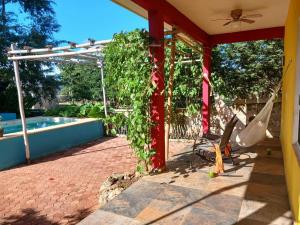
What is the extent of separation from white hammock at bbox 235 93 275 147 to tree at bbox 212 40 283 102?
89.6 inches

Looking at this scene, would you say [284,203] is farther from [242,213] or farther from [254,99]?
[254,99]

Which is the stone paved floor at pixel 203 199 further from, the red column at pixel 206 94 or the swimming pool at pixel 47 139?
the swimming pool at pixel 47 139

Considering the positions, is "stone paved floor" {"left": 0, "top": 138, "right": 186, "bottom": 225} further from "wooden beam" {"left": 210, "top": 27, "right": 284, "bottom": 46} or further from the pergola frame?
"wooden beam" {"left": 210, "top": 27, "right": 284, "bottom": 46}

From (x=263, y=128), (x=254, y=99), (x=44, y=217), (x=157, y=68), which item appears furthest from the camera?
(x=254, y=99)

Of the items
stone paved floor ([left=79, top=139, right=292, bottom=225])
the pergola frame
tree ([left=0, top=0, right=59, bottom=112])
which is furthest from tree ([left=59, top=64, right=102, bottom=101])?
stone paved floor ([left=79, top=139, right=292, bottom=225])

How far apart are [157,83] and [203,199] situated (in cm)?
168

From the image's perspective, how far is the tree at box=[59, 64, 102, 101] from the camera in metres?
16.0

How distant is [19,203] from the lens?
359 centimetres

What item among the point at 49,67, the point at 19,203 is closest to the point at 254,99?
the point at 19,203

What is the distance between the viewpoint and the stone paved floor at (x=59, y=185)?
325 centimetres

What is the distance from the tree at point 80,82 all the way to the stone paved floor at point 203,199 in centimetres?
1294

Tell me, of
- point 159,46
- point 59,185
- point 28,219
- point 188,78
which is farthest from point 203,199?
point 188,78

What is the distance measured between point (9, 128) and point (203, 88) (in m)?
7.41

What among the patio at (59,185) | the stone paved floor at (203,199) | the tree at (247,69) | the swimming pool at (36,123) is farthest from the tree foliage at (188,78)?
the swimming pool at (36,123)
